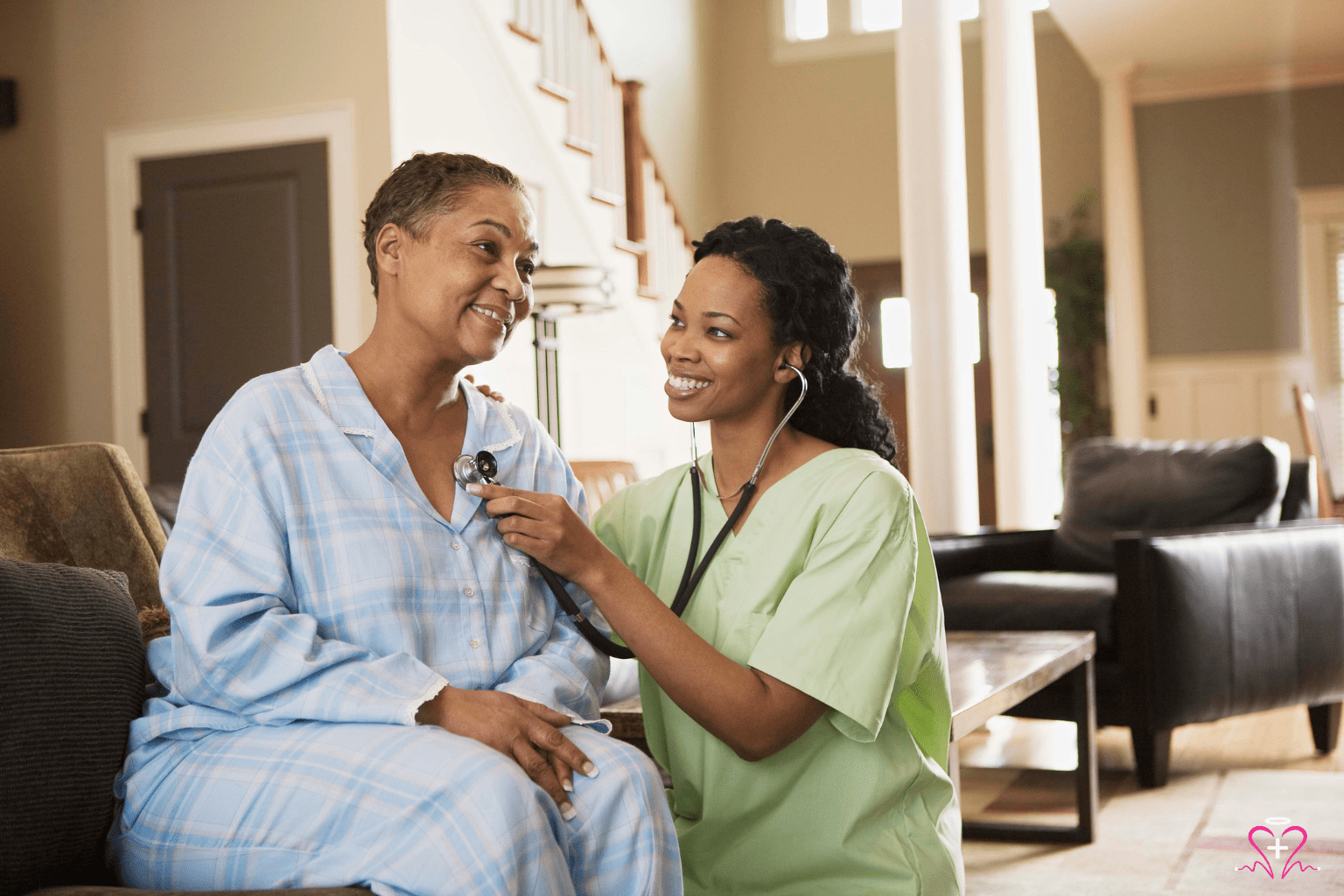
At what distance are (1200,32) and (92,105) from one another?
5916 millimetres

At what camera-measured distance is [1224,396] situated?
322 inches

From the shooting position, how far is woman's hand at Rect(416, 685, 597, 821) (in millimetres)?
1215

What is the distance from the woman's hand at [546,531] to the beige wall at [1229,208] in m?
7.78

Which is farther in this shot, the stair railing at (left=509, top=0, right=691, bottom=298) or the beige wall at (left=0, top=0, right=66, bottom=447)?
the stair railing at (left=509, top=0, right=691, bottom=298)


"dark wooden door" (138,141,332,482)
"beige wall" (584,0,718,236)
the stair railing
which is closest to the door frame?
"dark wooden door" (138,141,332,482)

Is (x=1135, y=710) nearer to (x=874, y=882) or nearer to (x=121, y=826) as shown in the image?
(x=874, y=882)

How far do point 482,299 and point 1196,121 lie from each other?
Result: 7.97m

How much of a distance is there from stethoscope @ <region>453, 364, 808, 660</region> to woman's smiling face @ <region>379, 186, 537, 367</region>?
149 millimetres

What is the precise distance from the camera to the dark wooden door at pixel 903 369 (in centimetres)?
873

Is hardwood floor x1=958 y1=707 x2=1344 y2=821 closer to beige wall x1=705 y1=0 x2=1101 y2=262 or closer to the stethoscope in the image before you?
the stethoscope

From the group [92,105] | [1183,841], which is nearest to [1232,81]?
[1183,841]

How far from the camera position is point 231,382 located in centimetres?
496

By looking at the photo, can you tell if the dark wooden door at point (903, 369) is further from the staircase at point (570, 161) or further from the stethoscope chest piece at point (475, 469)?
the stethoscope chest piece at point (475, 469)

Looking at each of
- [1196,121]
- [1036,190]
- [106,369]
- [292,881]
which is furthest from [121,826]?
[1196,121]
